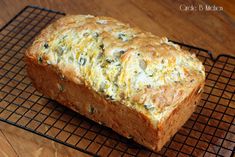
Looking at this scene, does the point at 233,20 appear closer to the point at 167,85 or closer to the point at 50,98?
the point at 167,85

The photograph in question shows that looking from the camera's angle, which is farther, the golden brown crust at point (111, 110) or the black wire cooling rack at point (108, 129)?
the black wire cooling rack at point (108, 129)

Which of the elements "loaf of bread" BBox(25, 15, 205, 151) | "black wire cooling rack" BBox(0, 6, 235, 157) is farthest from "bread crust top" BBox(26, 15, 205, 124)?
"black wire cooling rack" BBox(0, 6, 235, 157)

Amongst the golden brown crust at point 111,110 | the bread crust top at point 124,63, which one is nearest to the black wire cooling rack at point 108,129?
the golden brown crust at point 111,110

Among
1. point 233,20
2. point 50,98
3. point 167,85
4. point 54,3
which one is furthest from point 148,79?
point 54,3

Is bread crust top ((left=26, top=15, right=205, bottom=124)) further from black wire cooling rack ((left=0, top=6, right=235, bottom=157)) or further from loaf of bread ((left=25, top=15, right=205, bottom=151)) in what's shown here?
black wire cooling rack ((left=0, top=6, right=235, bottom=157))

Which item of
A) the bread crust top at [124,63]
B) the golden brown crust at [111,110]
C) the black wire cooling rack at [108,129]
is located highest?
the bread crust top at [124,63]

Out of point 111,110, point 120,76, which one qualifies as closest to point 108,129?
point 111,110

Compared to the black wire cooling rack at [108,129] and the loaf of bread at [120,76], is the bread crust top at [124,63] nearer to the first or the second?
the loaf of bread at [120,76]
